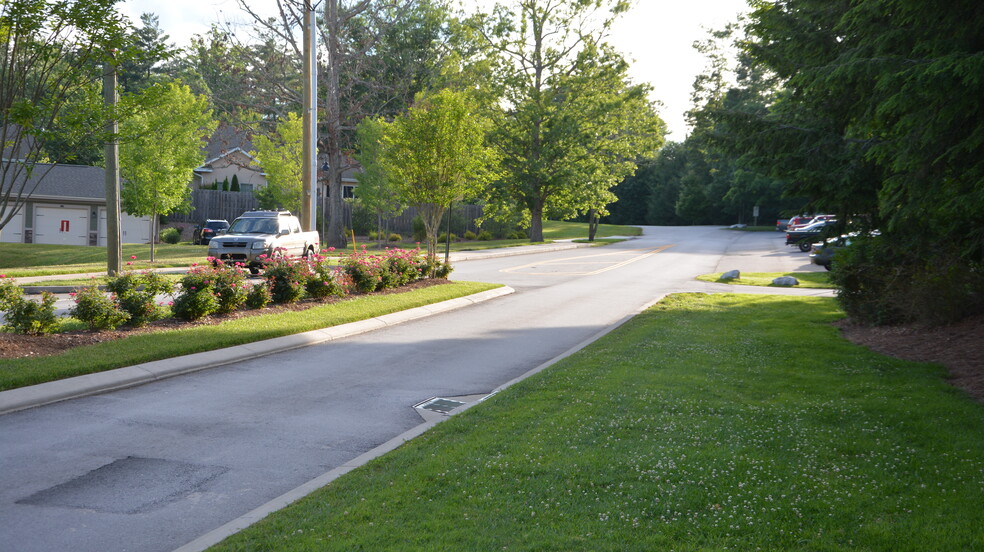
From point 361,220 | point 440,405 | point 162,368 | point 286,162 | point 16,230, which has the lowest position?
point 440,405

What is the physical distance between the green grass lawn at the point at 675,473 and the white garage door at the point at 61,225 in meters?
37.5

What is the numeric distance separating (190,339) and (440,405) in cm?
487

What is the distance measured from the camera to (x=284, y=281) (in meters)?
15.9

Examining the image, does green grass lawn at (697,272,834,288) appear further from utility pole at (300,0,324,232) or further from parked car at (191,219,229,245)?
parked car at (191,219,229,245)

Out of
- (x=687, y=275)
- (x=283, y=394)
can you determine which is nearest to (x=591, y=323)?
(x=283, y=394)

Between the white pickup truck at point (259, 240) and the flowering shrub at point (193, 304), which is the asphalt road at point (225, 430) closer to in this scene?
the flowering shrub at point (193, 304)

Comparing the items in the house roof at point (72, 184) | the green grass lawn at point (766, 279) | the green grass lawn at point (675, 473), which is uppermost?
the house roof at point (72, 184)

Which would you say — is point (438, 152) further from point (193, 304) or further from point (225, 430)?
point (225, 430)

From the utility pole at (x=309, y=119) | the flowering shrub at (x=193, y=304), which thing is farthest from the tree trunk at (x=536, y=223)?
the flowering shrub at (x=193, y=304)

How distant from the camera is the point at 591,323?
16219 mm

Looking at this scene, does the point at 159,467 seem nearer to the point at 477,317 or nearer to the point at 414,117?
the point at 477,317

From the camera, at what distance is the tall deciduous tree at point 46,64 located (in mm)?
9531

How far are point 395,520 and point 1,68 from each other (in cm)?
915

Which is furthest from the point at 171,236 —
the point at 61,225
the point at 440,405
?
the point at 440,405
